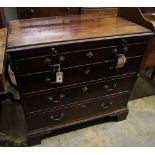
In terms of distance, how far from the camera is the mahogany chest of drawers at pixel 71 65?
44.1 inches

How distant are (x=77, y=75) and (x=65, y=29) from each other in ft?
1.09

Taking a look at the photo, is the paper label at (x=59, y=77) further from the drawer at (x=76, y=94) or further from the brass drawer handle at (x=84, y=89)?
the brass drawer handle at (x=84, y=89)

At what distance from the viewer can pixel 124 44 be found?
1275 millimetres

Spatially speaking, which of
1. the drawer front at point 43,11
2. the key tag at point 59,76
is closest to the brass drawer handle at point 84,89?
the key tag at point 59,76

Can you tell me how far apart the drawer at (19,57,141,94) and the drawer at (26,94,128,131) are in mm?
245

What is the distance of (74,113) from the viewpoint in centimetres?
153

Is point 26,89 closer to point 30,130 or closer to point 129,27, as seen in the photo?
point 30,130

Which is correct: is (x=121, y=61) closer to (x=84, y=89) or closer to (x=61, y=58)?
(x=84, y=89)

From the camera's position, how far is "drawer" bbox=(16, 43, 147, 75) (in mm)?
1113

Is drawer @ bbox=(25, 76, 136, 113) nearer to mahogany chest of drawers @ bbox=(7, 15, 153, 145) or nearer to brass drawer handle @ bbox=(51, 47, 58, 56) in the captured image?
mahogany chest of drawers @ bbox=(7, 15, 153, 145)

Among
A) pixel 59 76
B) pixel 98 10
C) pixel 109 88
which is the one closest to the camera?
pixel 59 76

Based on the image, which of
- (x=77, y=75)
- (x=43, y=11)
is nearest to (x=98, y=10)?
(x=43, y=11)

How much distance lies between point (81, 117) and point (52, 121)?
260 mm

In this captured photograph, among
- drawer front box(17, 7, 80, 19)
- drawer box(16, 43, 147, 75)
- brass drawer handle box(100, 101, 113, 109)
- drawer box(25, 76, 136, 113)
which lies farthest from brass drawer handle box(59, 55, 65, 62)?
drawer front box(17, 7, 80, 19)
